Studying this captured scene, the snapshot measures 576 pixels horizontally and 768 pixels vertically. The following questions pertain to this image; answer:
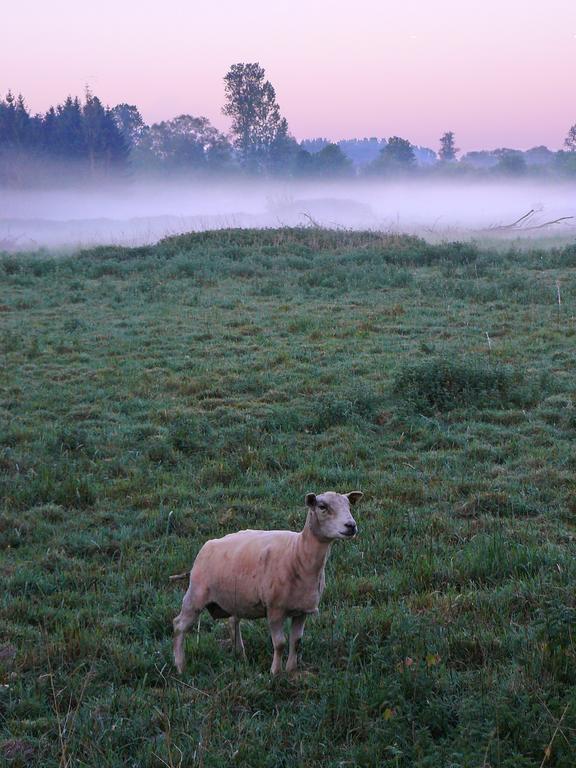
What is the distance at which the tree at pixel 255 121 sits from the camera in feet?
259

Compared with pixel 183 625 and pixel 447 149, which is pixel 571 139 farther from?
pixel 183 625

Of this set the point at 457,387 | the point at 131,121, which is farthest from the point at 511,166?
the point at 457,387

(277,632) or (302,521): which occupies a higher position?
(277,632)

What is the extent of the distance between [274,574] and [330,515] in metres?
0.48

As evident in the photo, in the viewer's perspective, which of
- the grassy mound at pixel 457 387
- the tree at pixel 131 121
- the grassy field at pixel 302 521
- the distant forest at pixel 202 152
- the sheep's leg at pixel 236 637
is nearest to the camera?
the grassy field at pixel 302 521

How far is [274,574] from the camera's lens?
4.46 metres

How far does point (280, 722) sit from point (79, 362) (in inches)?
404

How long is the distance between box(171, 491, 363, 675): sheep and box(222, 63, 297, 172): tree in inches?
3129

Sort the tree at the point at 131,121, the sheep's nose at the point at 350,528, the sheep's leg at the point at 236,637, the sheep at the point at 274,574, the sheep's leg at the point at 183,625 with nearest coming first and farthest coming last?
1. the sheep's nose at the point at 350,528
2. the sheep at the point at 274,574
3. the sheep's leg at the point at 183,625
4. the sheep's leg at the point at 236,637
5. the tree at the point at 131,121

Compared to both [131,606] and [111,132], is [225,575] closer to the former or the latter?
[131,606]

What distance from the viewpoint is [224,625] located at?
5398 millimetres

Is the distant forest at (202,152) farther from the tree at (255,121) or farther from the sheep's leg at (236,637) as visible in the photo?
the sheep's leg at (236,637)

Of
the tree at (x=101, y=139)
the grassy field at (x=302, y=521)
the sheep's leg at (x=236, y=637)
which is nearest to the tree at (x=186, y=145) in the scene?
the tree at (x=101, y=139)

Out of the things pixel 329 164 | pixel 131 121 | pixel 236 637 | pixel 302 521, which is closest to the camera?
pixel 236 637
